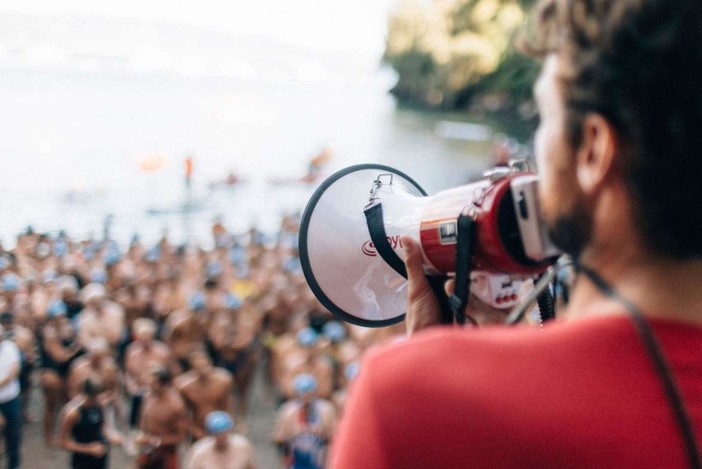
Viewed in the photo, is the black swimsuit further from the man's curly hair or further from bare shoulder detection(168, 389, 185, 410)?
the man's curly hair

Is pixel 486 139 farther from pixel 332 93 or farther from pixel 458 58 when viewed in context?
pixel 332 93

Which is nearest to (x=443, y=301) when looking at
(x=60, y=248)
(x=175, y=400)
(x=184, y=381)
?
(x=175, y=400)

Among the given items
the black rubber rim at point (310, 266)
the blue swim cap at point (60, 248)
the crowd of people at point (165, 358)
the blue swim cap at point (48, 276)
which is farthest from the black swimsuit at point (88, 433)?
the black rubber rim at point (310, 266)

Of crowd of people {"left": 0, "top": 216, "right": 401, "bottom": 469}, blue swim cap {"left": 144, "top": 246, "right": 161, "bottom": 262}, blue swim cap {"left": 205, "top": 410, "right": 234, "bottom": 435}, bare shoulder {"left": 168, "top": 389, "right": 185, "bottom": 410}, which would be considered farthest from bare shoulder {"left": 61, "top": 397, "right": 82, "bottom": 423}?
blue swim cap {"left": 144, "top": 246, "right": 161, "bottom": 262}

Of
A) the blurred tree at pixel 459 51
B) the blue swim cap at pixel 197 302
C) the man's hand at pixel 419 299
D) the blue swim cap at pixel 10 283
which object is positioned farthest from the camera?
the blurred tree at pixel 459 51

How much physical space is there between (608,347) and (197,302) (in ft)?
22.1

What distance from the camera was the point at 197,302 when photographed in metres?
7.07

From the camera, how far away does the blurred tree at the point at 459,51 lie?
89.1ft

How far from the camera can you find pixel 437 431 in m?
0.58

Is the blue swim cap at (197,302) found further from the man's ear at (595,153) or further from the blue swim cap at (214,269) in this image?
the man's ear at (595,153)

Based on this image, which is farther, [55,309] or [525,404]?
[55,309]

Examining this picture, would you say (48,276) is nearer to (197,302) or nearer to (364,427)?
(197,302)

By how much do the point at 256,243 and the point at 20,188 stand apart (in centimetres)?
1864

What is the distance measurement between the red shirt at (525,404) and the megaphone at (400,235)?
229mm
